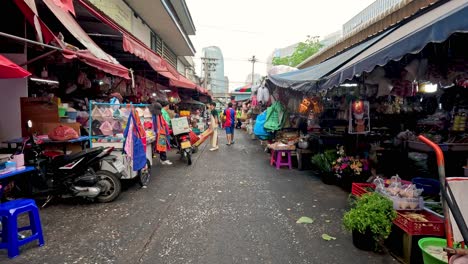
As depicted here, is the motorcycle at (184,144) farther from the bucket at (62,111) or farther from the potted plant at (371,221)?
the potted plant at (371,221)

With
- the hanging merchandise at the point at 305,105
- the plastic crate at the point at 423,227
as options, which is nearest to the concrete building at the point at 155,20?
the hanging merchandise at the point at 305,105

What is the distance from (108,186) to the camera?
557 centimetres

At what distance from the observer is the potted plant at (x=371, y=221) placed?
11.8 ft

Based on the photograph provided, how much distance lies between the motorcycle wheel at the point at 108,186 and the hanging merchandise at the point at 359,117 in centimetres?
559

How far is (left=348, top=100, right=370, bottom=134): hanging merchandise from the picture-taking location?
23.7ft

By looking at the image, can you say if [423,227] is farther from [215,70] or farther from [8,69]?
[215,70]

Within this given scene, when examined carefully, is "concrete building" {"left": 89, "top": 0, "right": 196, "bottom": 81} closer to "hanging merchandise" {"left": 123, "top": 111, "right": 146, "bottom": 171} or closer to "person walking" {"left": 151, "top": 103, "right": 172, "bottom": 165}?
"person walking" {"left": 151, "top": 103, "right": 172, "bottom": 165}

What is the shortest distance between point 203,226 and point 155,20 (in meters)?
12.4

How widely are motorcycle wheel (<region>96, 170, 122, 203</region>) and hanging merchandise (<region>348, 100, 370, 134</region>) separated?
18.3ft

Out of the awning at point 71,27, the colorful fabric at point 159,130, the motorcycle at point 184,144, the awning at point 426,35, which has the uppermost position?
the awning at point 71,27

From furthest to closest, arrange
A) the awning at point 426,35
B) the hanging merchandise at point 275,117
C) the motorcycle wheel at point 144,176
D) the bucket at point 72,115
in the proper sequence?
the hanging merchandise at point 275,117
the bucket at point 72,115
the motorcycle wheel at point 144,176
the awning at point 426,35

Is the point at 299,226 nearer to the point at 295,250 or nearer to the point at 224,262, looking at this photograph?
the point at 295,250

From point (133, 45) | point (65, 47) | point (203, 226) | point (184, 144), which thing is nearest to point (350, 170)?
point (203, 226)

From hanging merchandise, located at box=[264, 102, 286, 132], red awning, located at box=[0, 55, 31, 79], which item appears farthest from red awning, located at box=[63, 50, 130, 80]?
hanging merchandise, located at box=[264, 102, 286, 132]
